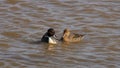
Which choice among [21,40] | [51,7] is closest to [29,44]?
[21,40]

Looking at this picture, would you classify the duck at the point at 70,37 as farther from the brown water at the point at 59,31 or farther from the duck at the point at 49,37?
the duck at the point at 49,37

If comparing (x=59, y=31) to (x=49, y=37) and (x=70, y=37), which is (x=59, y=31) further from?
(x=49, y=37)

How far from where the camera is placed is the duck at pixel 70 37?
12.8m

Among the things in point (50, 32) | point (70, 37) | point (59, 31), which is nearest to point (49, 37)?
point (50, 32)

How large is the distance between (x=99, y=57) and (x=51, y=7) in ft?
13.2

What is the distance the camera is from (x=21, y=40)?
12633mm

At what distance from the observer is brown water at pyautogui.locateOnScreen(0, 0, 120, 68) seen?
11.1 meters

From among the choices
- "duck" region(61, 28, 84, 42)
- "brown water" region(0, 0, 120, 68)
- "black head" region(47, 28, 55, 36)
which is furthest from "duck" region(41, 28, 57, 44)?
"duck" region(61, 28, 84, 42)

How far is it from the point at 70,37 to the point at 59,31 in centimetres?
54

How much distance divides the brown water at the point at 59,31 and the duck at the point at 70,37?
0.49ft

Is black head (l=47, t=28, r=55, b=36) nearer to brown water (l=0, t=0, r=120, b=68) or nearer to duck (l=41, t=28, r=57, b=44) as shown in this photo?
duck (l=41, t=28, r=57, b=44)

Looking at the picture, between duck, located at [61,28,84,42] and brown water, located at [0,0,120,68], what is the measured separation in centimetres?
15

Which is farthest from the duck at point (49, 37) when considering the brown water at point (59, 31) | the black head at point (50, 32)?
the brown water at point (59, 31)

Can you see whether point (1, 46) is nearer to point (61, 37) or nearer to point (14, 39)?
point (14, 39)
